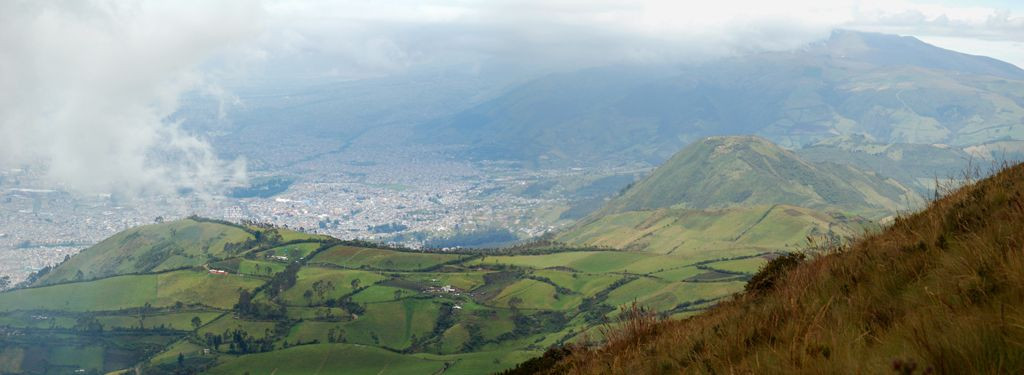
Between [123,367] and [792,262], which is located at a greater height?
[792,262]

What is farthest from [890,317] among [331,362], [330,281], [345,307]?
[330,281]

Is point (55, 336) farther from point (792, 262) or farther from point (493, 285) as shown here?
point (792, 262)

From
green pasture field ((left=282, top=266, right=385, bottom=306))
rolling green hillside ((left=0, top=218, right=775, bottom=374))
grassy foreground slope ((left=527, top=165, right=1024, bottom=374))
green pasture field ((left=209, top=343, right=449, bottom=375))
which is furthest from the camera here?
green pasture field ((left=282, top=266, right=385, bottom=306))

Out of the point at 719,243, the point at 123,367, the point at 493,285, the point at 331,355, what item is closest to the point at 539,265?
the point at 493,285

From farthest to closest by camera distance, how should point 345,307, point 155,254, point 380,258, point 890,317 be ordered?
1. point 155,254
2. point 380,258
3. point 345,307
4. point 890,317

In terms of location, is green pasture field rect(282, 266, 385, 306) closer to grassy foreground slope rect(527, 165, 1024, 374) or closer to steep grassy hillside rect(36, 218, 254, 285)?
steep grassy hillside rect(36, 218, 254, 285)

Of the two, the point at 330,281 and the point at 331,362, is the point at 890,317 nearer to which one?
the point at 331,362

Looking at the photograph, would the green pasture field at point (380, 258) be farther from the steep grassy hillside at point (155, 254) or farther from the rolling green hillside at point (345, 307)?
the steep grassy hillside at point (155, 254)

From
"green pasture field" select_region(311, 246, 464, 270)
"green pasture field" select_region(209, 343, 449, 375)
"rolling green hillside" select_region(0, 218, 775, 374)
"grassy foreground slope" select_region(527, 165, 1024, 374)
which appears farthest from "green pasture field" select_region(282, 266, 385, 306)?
"grassy foreground slope" select_region(527, 165, 1024, 374)
